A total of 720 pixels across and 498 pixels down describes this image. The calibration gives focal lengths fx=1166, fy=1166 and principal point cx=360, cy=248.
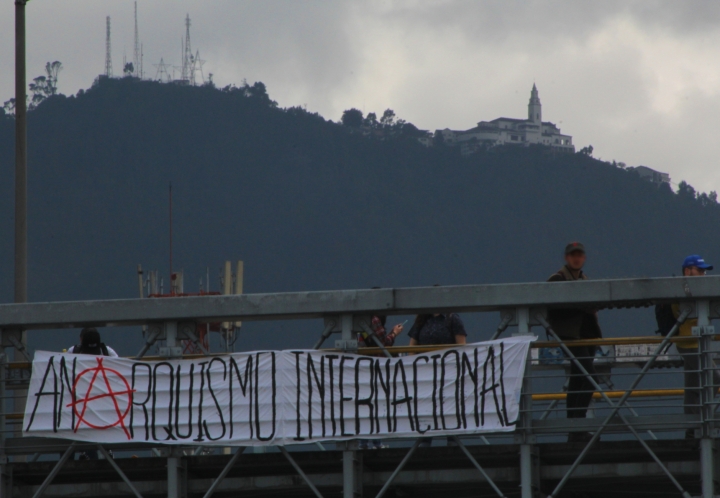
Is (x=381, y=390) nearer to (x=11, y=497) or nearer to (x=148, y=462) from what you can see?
(x=148, y=462)

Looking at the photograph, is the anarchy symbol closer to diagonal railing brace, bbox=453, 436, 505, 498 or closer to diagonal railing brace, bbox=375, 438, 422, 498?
diagonal railing brace, bbox=375, 438, 422, 498

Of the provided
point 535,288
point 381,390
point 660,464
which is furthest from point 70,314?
point 660,464

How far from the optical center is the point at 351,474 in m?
10.7

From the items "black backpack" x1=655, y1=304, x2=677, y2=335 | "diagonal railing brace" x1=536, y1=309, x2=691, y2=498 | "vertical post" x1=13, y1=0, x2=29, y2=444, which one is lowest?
"diagonal railing brace" x1=536, y1=309, x2=691, y2=498

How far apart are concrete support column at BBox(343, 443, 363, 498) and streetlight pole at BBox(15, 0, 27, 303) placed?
19.2 feet

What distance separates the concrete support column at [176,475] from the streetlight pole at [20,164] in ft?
15.1

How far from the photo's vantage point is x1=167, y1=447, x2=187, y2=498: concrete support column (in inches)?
431

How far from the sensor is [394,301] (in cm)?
1055

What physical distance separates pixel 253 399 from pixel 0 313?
8.56 ft

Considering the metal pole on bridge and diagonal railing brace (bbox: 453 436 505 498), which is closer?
the metal pole on bridge

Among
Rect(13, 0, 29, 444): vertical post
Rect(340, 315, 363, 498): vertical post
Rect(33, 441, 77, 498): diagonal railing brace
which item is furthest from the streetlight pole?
Rect(340, 315, 363, 498): vertical post

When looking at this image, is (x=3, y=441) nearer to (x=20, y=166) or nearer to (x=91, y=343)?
(x=91, y=343)

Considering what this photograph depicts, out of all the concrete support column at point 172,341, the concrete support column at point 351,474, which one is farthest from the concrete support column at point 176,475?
the concrete support column at point 351,474

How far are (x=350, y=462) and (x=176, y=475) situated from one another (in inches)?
65.8
